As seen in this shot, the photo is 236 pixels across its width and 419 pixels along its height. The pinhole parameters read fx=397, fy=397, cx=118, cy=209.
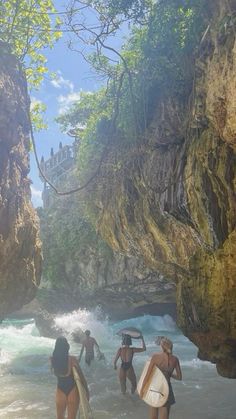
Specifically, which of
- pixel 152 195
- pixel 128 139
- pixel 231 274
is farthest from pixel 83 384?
pixel 128 139

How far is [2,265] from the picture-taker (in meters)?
7.84

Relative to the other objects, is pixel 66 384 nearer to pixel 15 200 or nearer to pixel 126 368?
pixel 126 368

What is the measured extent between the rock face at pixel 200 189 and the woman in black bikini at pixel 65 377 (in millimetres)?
2891

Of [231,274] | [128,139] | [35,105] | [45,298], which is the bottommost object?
[45,298]

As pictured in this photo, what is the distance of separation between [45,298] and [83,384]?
23.3 metres

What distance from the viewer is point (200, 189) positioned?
7.86m

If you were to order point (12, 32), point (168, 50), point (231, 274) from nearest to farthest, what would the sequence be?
point (231, 274), point (12, 32), point (168, 50)

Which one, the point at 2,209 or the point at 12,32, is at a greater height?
the point at 12,32

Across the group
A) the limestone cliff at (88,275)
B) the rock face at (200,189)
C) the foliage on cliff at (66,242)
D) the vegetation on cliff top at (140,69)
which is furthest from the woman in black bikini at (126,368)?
the foliage on cliff at (66,242)

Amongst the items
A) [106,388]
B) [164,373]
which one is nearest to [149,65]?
[164,373]

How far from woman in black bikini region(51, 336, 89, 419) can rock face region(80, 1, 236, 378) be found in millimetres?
2891

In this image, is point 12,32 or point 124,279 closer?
point 12,32

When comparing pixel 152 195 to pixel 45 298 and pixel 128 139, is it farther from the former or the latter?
pixel 45 298

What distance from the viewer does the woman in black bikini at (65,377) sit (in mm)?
5793
